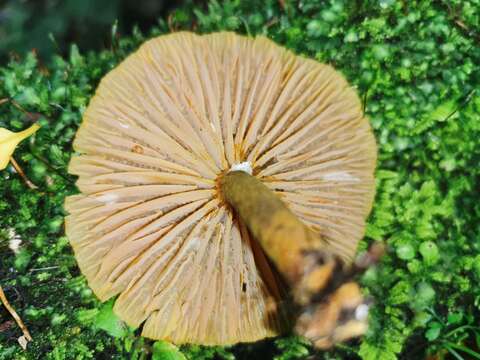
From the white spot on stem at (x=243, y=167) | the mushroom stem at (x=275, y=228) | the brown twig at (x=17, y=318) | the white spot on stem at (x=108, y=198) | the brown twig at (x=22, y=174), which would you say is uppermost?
the white spot on stem at (x=243, y=167)

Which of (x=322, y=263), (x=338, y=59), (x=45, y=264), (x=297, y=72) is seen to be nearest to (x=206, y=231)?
(x=322, y=263)

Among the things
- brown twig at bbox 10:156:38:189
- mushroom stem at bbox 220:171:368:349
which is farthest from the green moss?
mushroom stem at bbox 220:171:368:349

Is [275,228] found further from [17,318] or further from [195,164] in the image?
[17,318]

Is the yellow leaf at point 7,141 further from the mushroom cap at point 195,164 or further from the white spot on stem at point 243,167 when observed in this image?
the white spot on stem at point 243,167

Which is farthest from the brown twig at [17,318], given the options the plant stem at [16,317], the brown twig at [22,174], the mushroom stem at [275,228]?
the mushroom stem at [275,228]

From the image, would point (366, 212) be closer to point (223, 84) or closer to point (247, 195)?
point (247, 195)

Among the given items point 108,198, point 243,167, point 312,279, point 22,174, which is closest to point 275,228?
point 312,279
